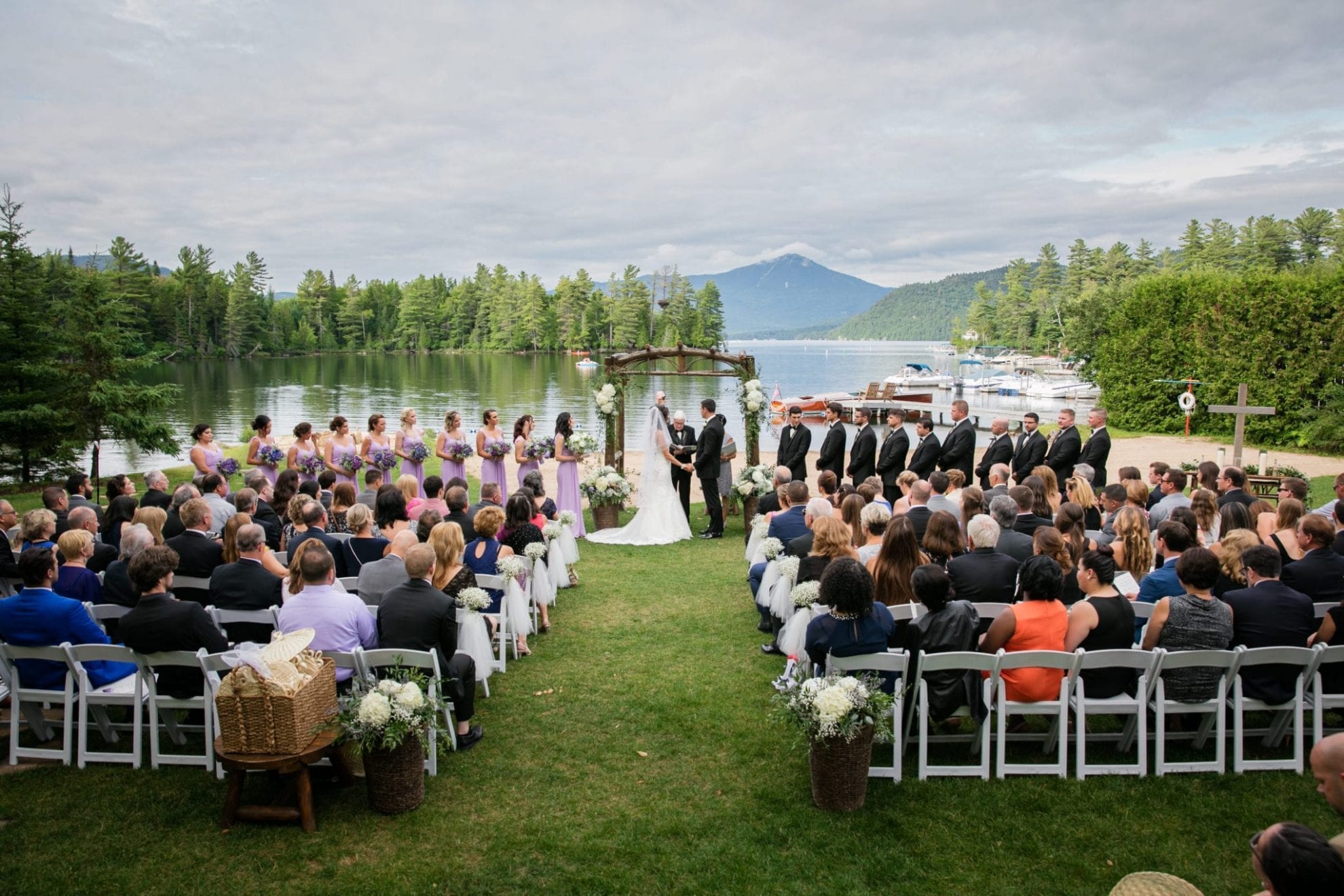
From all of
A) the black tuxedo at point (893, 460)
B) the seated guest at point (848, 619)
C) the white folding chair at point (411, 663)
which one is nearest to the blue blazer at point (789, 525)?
the seated guest at point (848, 619)

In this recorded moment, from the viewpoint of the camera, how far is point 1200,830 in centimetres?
420

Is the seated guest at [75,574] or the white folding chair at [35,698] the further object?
the seated guest at [75,574]

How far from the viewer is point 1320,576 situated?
5.52m

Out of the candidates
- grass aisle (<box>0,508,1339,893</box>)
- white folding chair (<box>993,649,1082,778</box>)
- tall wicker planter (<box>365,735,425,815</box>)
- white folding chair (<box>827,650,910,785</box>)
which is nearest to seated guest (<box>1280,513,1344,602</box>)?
grass aisle (<box>0,508,1339,893</box>)

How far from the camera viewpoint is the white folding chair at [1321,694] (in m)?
4.71

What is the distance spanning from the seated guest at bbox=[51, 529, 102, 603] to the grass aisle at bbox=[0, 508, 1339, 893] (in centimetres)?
128

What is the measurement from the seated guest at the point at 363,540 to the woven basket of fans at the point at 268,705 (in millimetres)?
2356

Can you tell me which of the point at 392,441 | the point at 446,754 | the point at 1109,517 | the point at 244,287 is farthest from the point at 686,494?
the point at 244,287

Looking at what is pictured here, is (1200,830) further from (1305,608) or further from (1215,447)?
(1215,447)

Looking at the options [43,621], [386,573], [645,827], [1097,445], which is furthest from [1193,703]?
[43,621]

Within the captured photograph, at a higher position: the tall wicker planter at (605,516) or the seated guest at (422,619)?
the seated guest at (422,619)

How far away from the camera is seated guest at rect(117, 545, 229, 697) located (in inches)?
185

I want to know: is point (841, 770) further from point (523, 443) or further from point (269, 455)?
point (269, 455)

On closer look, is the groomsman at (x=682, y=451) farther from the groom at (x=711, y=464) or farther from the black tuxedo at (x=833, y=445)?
the black tuxedo at (x=833, y=445)
